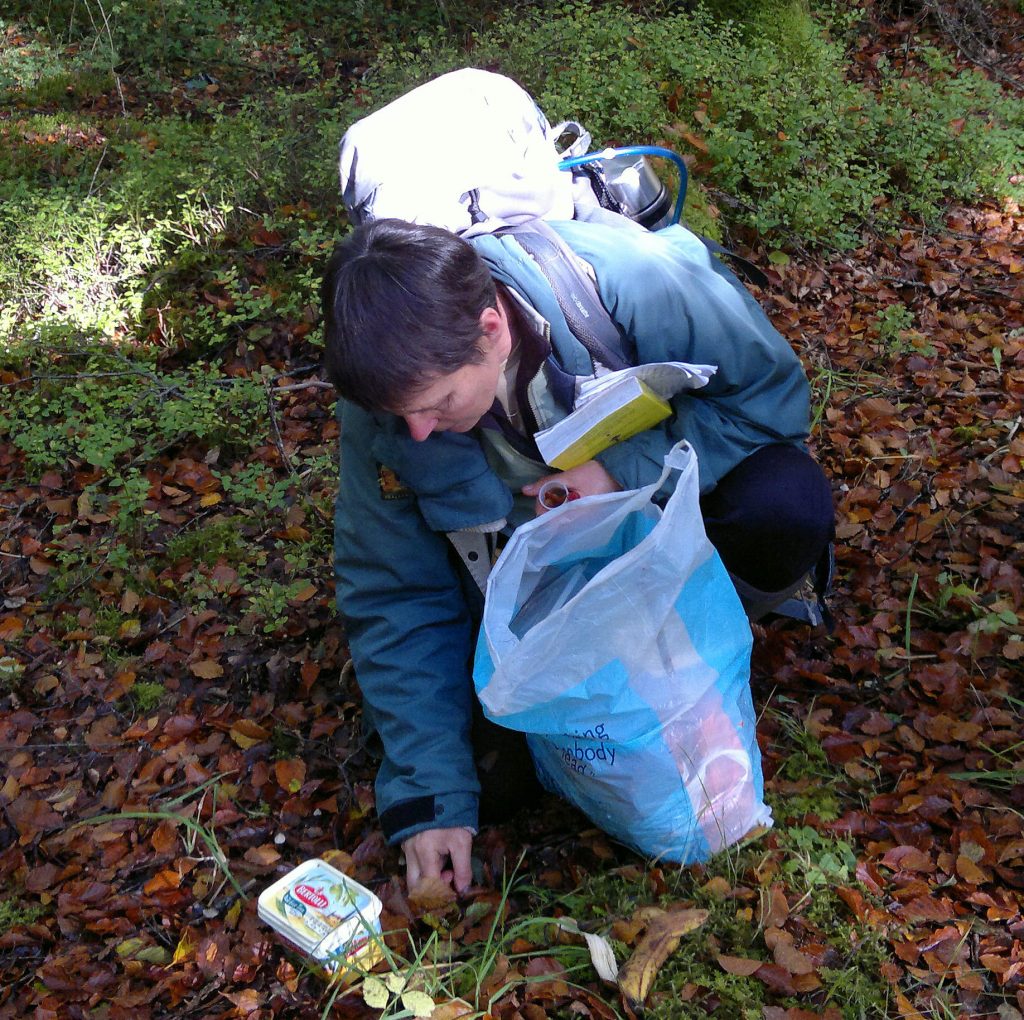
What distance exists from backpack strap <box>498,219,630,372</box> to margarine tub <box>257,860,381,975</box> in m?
1.18

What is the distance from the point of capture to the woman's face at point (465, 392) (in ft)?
5.86

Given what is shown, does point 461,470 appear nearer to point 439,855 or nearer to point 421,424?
point 421,424

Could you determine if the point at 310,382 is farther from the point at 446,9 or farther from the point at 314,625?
the point at 446,9

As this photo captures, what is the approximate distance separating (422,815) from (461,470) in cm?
73

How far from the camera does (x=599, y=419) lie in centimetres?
193

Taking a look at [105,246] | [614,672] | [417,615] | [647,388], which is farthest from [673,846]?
[105,246]

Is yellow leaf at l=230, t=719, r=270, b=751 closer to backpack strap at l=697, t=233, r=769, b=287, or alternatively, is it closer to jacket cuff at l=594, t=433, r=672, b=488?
jacket cuff at l=594, t=433, r=672, b=488

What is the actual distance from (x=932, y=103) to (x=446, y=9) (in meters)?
2.81

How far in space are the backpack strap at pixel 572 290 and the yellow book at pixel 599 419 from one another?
0.11m

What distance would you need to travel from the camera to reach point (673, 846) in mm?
1929

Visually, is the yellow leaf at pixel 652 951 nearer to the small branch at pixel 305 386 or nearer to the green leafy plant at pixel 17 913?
the green leafy plant at pixel 17 913

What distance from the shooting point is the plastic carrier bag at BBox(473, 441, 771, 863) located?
68.1 inches

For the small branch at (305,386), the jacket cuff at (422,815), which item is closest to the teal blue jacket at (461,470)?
the jacket cuff at (422,815)

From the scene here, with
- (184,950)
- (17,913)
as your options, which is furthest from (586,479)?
(17,913)
